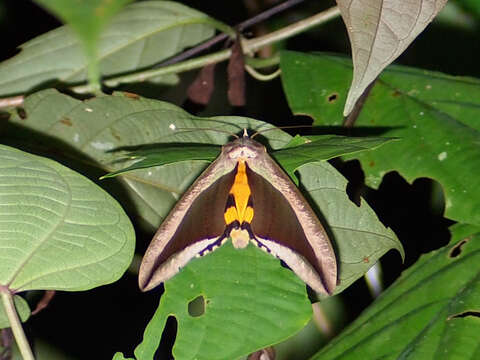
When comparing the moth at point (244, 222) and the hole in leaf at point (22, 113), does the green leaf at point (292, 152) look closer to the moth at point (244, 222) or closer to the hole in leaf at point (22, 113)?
the moth at point (244, 222)

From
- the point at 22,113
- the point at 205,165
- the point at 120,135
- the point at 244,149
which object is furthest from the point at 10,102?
the point at 244,149

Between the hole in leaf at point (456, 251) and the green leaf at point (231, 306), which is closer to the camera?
the green leaf at point (231, 306)

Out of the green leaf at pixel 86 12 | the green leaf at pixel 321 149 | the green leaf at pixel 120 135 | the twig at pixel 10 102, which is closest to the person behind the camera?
the green leaf at pixel 86 12

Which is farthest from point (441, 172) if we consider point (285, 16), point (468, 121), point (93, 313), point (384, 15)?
point (285, 16)

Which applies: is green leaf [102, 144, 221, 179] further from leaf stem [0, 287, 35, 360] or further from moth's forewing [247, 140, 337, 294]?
leaf stem [0, 287, 35, 360]

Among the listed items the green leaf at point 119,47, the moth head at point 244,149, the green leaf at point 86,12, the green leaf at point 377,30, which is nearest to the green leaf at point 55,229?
the moth head at point 244,149
